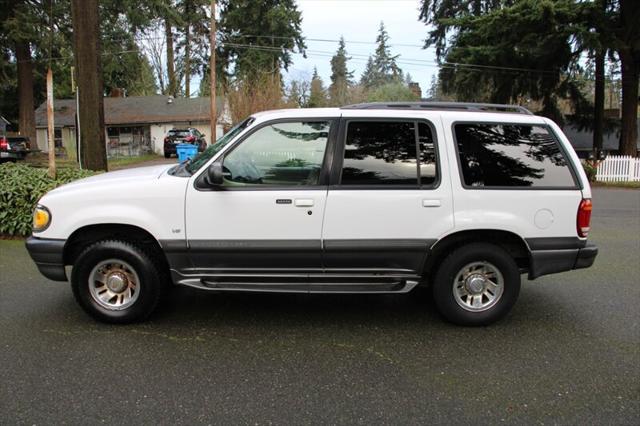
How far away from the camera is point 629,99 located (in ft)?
73.5

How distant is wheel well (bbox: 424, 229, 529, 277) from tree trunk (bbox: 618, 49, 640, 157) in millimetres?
19865

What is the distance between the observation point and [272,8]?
43250 mm

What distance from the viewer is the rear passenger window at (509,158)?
14.6ft

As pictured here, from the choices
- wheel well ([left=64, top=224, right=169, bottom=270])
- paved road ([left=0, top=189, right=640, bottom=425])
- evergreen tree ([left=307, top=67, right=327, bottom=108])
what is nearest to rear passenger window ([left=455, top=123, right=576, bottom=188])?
paved road ([left=0, top=189, right=640, bottom=425])

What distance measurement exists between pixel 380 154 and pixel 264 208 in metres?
1.08

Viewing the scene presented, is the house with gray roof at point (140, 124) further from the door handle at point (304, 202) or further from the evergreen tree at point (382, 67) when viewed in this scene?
the evergreen tree at point (382, 67)

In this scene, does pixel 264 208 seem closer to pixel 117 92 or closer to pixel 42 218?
pixel 42 218

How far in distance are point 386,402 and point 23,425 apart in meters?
2.16

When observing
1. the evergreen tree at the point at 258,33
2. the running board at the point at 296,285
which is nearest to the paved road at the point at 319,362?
the running board at the point at 296,285

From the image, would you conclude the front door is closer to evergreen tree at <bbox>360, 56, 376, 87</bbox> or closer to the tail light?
the tail light

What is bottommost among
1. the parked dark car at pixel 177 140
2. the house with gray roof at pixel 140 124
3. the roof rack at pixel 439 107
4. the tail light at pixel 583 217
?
the tail light at pixel 583 217

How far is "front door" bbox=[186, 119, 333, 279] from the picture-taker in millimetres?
4277

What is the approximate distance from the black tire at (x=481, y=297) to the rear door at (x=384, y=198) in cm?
25

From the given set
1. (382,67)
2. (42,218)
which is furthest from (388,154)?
(382,67)
